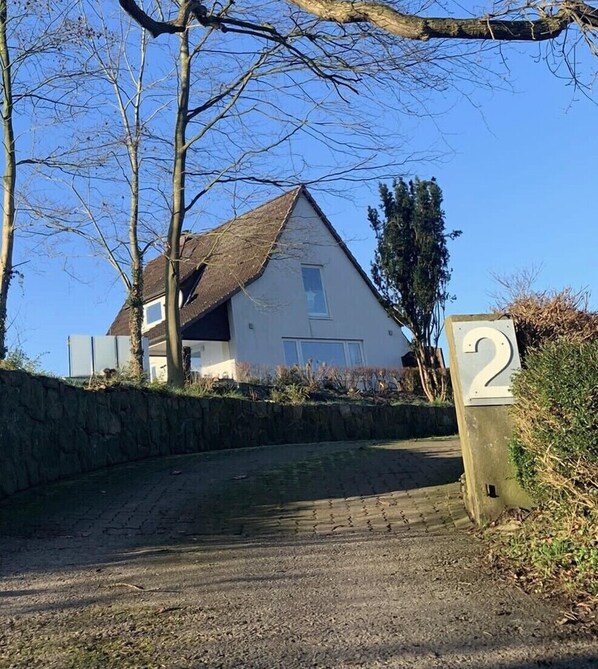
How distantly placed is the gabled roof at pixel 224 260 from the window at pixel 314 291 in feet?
5.08

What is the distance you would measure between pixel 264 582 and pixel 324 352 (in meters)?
24.1

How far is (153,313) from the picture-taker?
31.5 m

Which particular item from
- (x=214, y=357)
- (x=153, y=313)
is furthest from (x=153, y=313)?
(x=214, y=357)

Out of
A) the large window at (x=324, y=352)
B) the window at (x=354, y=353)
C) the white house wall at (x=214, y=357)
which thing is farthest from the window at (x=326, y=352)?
the white house wall at (x=214, y=357)

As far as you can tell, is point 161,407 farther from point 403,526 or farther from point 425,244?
point 425,244

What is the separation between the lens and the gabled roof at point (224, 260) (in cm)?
1970

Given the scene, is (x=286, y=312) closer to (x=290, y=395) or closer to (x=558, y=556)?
(x=290, y=395)

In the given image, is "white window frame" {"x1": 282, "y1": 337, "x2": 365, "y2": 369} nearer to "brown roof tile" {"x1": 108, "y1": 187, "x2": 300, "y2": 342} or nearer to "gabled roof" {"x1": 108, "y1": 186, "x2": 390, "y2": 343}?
"gabled roof" {"x1": 108, "y1": 186, "x2": 390, "y2": 343}

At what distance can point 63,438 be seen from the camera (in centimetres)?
1112

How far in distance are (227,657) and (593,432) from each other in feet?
9.07

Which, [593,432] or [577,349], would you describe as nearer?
[593,432]

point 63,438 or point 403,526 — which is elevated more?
point 63,438

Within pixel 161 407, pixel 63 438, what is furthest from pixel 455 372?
pixel 161 407

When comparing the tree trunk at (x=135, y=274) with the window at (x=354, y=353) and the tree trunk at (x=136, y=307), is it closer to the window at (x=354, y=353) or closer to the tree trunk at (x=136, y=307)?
the tree trunk at (x=136, y=307)
